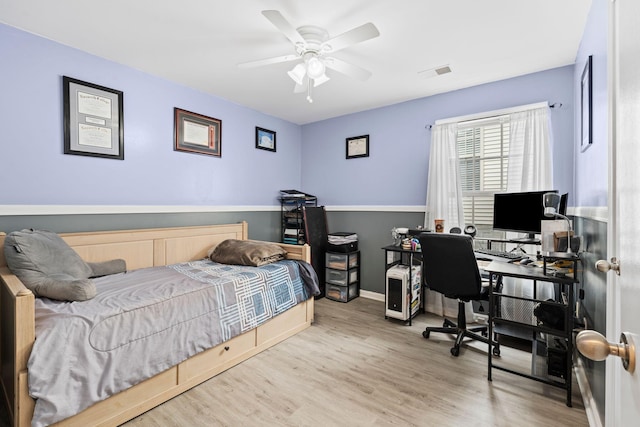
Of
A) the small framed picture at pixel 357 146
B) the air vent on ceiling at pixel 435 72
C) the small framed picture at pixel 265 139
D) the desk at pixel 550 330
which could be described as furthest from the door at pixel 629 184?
the small framed picture at pixel 265 139

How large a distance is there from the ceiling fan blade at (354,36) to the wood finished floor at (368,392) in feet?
7.27

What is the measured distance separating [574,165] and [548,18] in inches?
50.4

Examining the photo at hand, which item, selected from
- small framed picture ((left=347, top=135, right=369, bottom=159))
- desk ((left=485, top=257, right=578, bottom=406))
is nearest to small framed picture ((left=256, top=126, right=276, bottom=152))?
small framed picture ((left=347, top=135, right=369, bottom=159))

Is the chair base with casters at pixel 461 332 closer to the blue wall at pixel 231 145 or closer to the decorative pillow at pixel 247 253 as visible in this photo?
the blue wall at pixel 231 145

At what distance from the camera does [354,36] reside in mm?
1831

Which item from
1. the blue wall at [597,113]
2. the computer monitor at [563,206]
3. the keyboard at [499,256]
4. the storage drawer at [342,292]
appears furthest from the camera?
the storage drawer at [342,292]

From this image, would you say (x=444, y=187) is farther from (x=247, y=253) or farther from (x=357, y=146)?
(x=247, y=253)

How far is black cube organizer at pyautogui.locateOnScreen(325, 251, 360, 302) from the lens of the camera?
12.4 ft

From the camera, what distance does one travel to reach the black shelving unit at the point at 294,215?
156 inches

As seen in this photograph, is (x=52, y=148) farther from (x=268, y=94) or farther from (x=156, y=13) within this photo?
(x=268, y=94)

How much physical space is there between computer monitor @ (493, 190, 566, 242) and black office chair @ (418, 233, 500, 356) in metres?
0.58

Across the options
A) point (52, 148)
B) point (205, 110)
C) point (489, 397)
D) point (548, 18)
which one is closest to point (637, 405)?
point (489, 397)

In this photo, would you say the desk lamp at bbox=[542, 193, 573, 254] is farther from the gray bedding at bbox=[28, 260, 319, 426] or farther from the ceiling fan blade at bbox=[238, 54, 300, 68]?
the gray bedding at bbox=[28, 260, 319, 426]

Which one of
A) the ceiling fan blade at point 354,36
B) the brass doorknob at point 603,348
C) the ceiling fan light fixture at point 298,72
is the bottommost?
the brass doorknob at point 603,348
